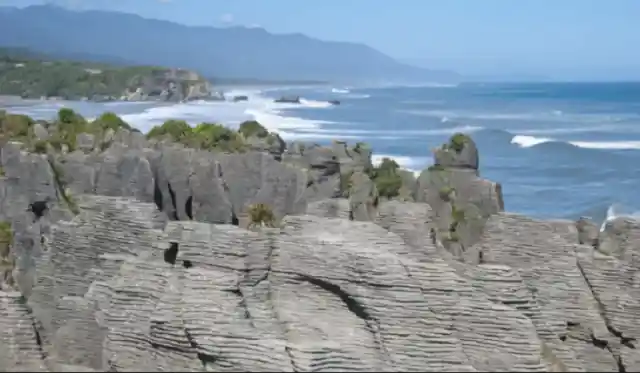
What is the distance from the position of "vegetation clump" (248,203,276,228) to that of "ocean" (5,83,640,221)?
16.7 metres

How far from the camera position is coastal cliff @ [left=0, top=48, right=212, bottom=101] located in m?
102

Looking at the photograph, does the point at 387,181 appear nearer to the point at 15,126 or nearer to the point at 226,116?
the point at 15,126

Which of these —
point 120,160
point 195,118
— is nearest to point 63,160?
point 120,160

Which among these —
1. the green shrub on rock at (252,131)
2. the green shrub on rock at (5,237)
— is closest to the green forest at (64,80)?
the green shrub on rock at (252,131)

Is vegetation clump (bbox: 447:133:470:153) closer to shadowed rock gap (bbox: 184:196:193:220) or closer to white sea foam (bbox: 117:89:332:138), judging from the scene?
shadowed rock gap (bbox: 184:196:193:220)

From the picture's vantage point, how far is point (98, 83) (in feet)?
356

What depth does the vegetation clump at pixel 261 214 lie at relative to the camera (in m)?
14.5

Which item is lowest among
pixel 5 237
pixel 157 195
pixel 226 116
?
pixel 226 116

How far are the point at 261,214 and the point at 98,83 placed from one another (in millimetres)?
98208

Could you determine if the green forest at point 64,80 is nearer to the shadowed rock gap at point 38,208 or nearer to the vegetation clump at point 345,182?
the vegetation clump at point 345,182

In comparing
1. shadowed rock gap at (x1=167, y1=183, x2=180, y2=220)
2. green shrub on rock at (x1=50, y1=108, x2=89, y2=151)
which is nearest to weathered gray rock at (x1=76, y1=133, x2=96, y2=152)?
green shrub on rock at (x1=50, y1=108, x2=89, y2=151)

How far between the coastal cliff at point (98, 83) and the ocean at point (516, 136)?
8.79 metres

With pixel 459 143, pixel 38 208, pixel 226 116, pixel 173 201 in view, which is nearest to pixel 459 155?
pixel 459 143

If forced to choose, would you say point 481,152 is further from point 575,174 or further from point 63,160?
point 63,160
